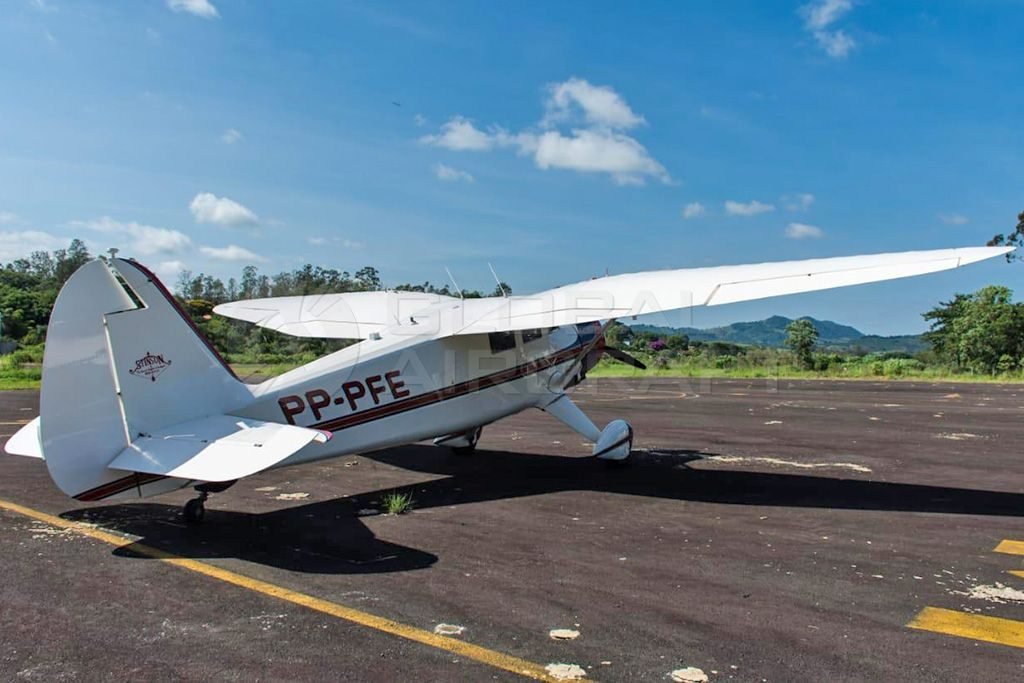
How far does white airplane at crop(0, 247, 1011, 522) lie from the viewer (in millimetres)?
5762

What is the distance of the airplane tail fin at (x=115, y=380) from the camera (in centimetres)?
567

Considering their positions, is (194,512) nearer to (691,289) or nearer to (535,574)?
(535,574)

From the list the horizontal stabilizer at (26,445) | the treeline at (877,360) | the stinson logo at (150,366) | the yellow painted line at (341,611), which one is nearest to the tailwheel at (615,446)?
the yellow painted line at (341,611)

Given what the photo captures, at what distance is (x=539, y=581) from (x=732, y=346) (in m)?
47.3

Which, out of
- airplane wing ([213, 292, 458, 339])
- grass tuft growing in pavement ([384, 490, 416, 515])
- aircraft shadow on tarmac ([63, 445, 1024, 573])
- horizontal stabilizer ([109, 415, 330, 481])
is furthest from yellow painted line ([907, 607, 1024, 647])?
airplane wing ([213, 292, 458, 339])

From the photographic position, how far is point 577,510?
785 cm

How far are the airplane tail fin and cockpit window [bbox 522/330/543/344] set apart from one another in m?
4.65

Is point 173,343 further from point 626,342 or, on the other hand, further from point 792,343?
point 792,343

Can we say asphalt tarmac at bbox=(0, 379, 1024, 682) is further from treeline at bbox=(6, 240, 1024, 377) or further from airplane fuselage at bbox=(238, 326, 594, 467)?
treeline at bbox=(6, 240, 1024, 377)

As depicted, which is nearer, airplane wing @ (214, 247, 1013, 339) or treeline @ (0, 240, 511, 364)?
airplane wing @ (214, 247, 1013, 339)

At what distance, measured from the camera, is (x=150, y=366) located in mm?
6316

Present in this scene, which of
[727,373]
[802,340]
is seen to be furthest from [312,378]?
[802,340]

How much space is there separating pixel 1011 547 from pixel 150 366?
8.07m

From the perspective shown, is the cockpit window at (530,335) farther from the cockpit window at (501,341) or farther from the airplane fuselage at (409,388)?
the cockpit window at (501,341)
